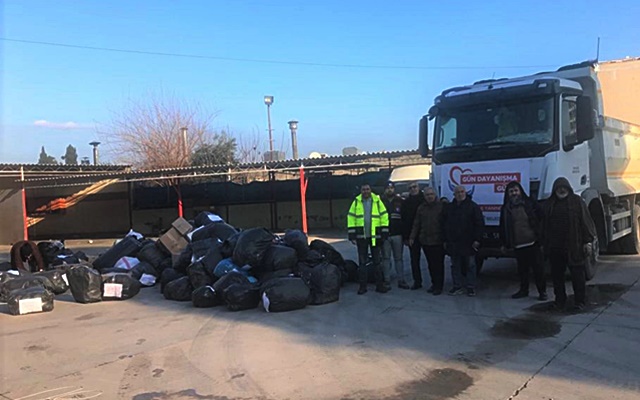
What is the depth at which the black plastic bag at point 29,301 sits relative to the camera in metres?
8.90

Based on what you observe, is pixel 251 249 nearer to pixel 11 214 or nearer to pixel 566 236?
pixel 566 236

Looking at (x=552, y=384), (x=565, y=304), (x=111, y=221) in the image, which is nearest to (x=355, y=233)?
(x=565, y=304)

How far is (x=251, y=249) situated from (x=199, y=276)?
1020mm

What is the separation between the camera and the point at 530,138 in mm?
8094

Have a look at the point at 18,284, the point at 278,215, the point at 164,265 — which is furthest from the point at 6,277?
the point at 278,215

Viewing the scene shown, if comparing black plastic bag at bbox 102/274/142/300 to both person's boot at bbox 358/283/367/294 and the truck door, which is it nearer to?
person's boot at bbox 358/283/367/294

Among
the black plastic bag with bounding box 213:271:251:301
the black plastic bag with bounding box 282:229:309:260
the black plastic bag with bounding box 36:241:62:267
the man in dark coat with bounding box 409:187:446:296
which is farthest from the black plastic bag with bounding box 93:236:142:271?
the man in dark coat with bounding box 409:187:446:296

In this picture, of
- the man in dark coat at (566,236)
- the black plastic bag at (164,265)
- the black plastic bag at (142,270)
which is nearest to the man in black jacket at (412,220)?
the man in dark coat at (566,236)

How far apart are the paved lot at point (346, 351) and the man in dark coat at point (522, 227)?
0.58m

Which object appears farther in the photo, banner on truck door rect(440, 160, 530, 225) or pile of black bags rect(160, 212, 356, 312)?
pile of black bags rect(160, 212, 356, 312)

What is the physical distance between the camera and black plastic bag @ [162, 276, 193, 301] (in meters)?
9.55

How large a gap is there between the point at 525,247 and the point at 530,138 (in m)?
1.63

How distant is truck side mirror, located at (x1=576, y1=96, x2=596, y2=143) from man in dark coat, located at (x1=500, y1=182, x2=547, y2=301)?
135cm

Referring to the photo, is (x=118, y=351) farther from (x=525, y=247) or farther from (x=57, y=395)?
(x=525, y=247)
